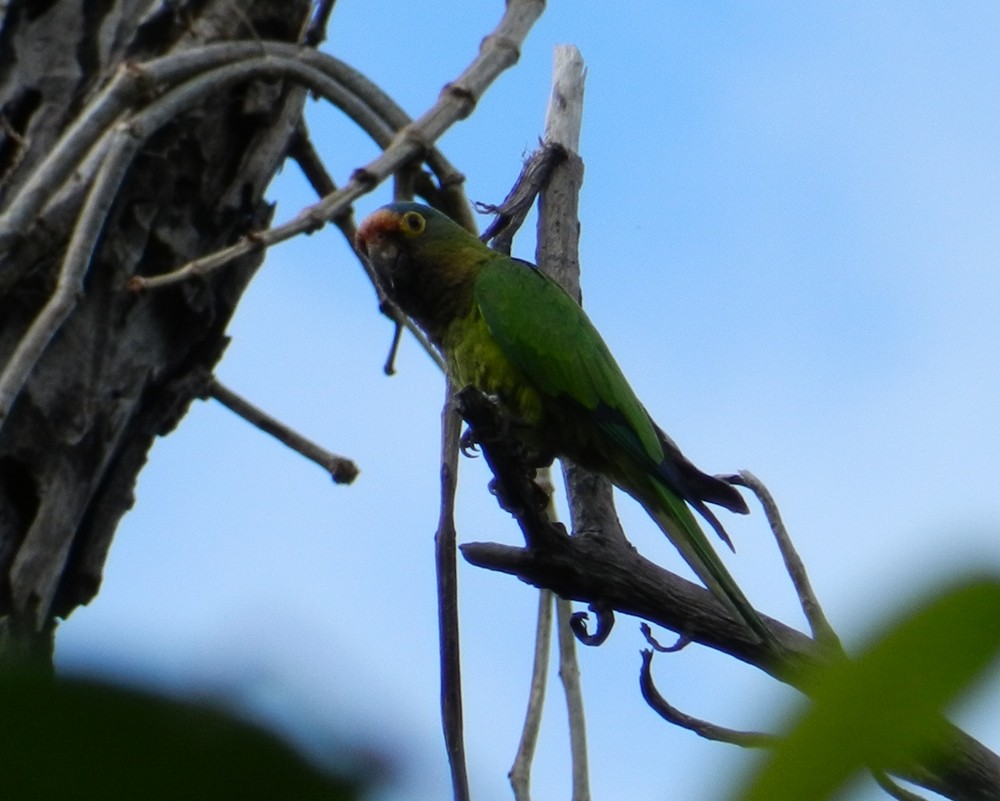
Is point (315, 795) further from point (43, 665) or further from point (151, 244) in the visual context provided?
point (151, 244)

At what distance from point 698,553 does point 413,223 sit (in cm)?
194

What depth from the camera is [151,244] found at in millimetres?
2932

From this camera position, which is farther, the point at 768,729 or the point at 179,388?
the point at 179,388

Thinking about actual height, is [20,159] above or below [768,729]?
above

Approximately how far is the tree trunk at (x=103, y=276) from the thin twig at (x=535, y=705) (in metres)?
1.05

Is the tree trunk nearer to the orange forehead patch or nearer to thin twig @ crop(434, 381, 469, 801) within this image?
thin twig @ crop(434, 381, 469, 801)

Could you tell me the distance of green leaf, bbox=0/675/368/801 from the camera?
0.34 meters

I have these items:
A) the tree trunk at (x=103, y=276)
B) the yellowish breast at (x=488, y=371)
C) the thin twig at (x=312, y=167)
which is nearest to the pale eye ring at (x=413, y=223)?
the yellowish breast at (x=488, y=371)

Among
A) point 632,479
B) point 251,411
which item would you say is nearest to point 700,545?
point 632,479

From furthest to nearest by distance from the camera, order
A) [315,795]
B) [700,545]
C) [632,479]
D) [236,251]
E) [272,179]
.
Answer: [632,479]
[700,545]
[272,179]
[236,251]
[315,795]

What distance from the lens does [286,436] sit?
3.28 m

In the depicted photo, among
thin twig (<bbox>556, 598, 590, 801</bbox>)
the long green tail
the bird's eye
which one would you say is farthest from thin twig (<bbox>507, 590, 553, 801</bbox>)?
the bird's eye

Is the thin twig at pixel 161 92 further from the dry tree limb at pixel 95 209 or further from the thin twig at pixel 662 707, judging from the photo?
the thin twig at pixel 662 707

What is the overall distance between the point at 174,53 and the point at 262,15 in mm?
379
